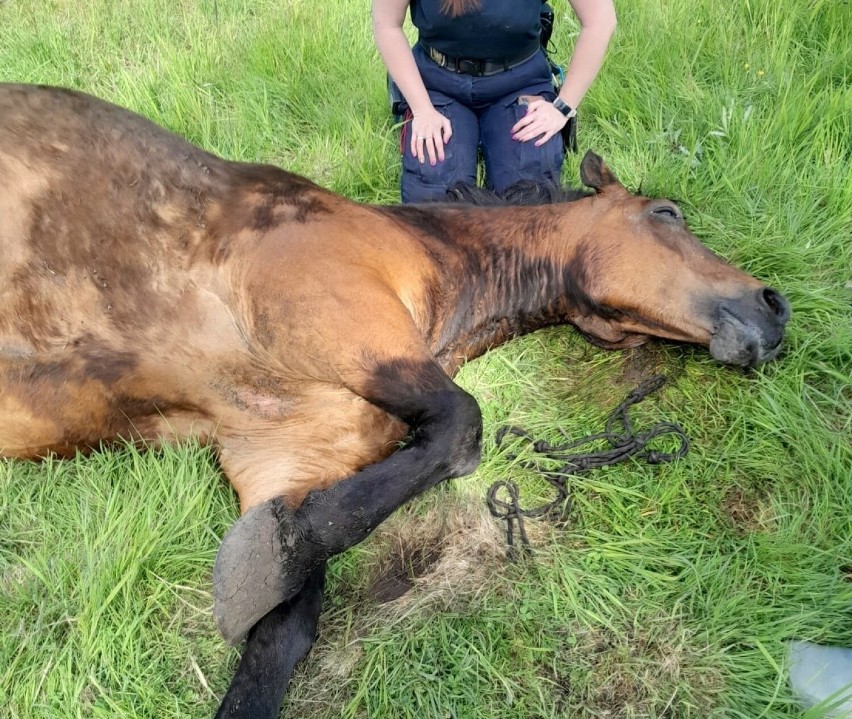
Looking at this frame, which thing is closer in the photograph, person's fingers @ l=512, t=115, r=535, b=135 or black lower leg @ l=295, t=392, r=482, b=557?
black lower leg @ l=295, t=392, r=482, b=557

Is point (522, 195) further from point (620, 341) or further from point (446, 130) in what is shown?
point (620, 341)

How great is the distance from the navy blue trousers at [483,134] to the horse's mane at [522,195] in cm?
26

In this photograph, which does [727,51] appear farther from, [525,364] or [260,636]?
[260,636]

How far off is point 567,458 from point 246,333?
1.39 metres

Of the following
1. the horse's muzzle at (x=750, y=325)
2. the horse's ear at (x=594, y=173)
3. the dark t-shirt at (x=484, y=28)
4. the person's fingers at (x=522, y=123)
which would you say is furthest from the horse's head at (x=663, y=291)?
the dark t-shirt at (x=484, y=28)

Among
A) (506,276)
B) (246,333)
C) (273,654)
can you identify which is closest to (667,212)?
(506,276)

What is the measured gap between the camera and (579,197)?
3.42 m

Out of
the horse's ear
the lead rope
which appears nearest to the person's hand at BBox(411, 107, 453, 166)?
the horse's ear

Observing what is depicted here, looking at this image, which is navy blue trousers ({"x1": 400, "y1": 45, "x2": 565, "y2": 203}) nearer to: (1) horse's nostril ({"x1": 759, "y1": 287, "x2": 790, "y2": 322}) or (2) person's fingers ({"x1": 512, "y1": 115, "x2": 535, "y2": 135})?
(2) person's fingers ({"x1": 512, "y1": 115, "x2": 535, "y2": 135})

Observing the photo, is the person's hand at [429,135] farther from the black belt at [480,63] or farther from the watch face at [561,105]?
the watch face at [561,105]

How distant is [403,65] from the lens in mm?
3721

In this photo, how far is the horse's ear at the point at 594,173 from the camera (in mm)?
3262

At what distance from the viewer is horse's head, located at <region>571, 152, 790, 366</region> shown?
9.33 feet

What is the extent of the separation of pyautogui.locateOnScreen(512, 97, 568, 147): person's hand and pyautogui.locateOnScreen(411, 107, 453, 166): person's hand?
424 millimetres
